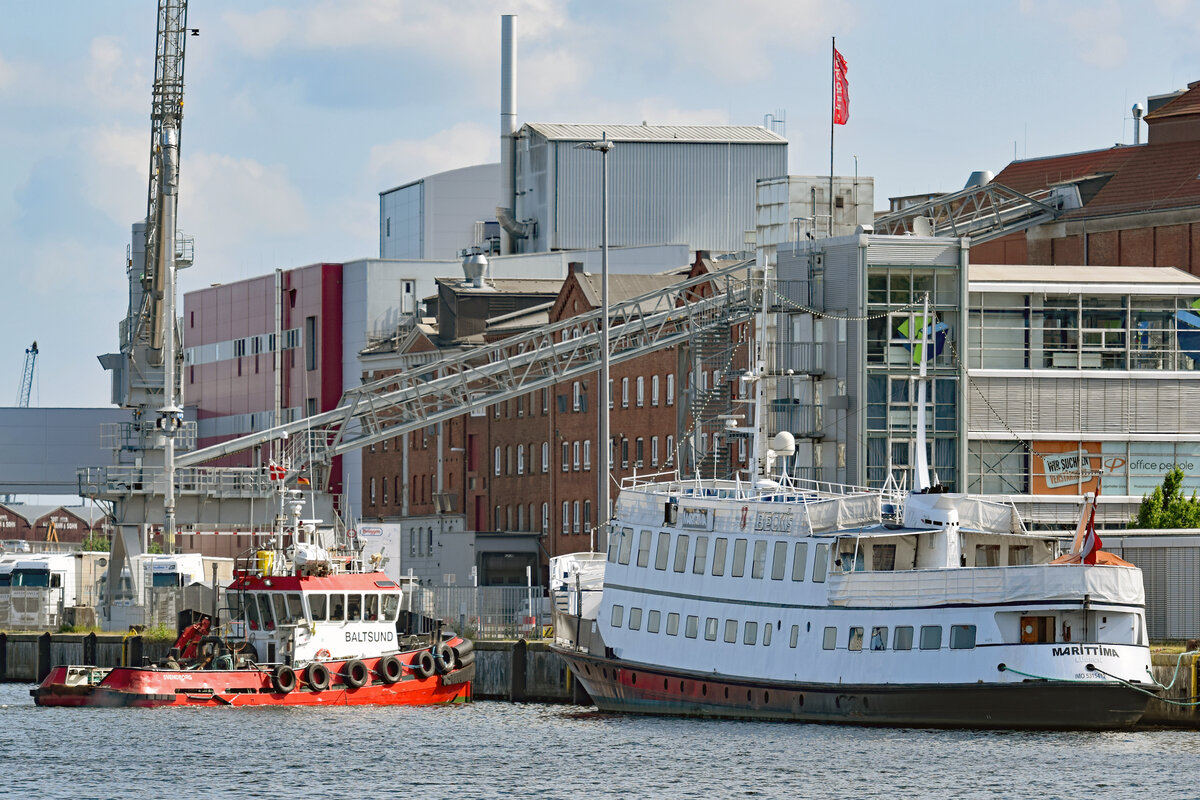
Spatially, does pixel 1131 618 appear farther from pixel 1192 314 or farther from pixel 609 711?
pixel 1192 314

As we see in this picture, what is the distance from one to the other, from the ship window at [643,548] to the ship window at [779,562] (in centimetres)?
501

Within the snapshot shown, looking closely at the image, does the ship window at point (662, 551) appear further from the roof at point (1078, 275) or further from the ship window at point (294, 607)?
the roof at point (1078, 275)

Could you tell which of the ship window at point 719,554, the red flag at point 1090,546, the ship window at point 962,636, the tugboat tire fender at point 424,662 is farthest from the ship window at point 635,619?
the red flag at point 1090,546

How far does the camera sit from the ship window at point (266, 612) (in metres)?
64.5

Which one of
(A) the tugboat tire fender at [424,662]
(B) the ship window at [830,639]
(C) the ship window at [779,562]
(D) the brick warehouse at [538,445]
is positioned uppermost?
(D) the brick warehouse at [538,445]

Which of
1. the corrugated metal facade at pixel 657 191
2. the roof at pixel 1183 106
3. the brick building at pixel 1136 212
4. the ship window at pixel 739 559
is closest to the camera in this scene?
the ship window at pixel 739 559

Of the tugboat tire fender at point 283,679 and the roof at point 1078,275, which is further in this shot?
the roof at point 1078,275

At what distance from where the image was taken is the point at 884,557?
182 feet

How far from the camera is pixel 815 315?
81688mm

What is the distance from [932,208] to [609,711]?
35581 mm

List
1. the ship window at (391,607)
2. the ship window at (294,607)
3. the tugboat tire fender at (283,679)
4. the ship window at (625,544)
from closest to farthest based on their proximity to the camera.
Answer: the ship window at (625,544) → the tugboat tire fender at (283,679) → the ship window at (294,607) → the ship window at (391,607)

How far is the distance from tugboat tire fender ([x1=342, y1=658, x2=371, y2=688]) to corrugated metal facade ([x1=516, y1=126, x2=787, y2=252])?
234 ft

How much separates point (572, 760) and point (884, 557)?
9.68 metres

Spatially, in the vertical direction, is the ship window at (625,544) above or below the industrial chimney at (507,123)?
below
